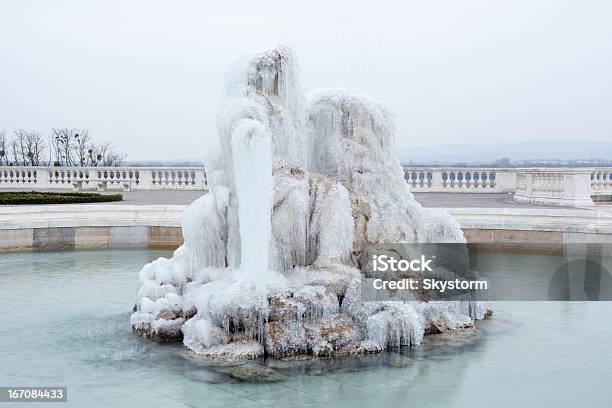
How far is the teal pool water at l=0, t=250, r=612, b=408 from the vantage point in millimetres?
6902

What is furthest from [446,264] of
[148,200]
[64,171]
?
[64,171]

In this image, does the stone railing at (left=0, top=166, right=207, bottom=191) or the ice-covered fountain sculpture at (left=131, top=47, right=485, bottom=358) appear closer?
Result: the ice-covered fountain sculpture at (left=131, top=47, right=485, bottom=358)

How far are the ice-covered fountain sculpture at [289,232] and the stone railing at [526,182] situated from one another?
445 inches

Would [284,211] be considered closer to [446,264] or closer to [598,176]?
[446,264]

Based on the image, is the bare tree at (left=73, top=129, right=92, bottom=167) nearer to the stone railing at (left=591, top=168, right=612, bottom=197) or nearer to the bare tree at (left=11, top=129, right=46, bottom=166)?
the bare tree at (left=11, top=129, right=46, bottom=166)

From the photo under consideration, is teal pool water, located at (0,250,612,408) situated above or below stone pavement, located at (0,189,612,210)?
below

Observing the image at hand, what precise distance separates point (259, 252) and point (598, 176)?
19221 mm

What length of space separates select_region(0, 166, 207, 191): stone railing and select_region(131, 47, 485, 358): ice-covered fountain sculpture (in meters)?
19.0

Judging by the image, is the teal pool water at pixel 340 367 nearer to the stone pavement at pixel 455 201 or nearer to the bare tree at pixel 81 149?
the stone pavement at pixel 455 201

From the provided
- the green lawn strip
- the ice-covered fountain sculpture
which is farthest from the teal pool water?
the green lawn strip

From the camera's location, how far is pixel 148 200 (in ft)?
76.1

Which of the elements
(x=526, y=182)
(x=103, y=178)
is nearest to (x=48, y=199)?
(x=103, y=178)

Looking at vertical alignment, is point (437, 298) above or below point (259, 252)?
below

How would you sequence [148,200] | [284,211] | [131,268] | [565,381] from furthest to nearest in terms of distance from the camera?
1. [148,200]
2. [131,268]
3. [284,211]
4. [565,381]
